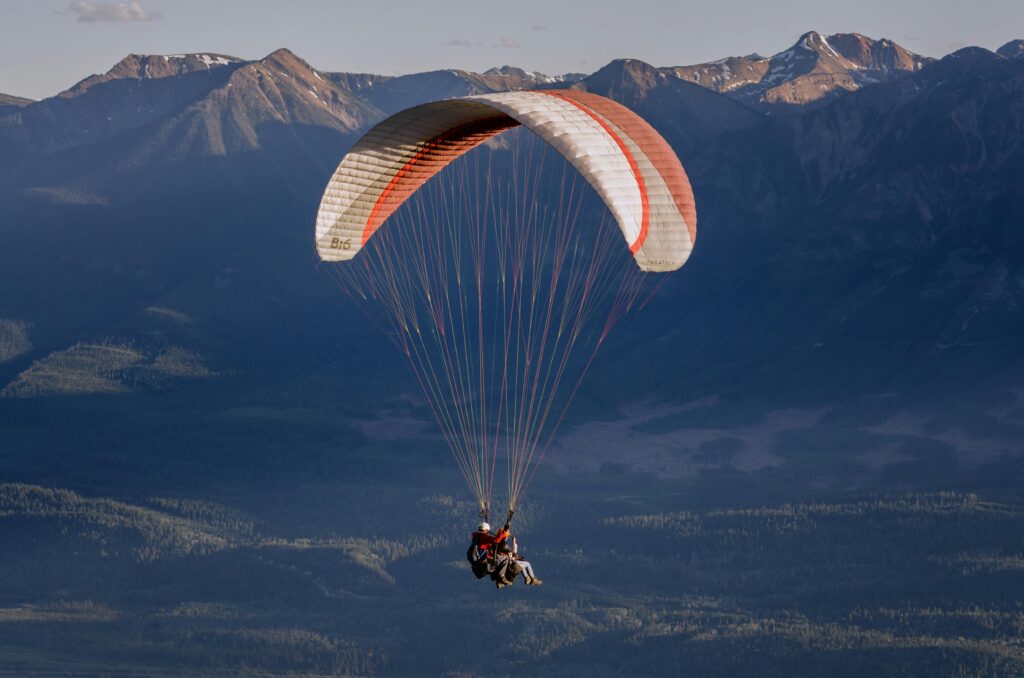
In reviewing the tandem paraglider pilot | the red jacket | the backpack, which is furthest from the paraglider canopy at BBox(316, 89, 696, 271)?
the backpack

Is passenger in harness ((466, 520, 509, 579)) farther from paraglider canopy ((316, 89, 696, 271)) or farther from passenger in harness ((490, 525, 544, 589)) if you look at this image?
paraglider canopy ((316, 89, 696, 271))

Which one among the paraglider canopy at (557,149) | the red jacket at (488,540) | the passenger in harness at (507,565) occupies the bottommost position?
the passenger in harness at (507,565)

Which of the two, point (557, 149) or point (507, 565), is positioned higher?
point (557, 149)

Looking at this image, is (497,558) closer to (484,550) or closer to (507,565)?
(507,565)

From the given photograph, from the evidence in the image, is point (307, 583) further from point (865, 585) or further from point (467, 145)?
point (467, 145)

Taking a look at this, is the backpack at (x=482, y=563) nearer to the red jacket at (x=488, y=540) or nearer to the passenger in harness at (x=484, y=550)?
the passenger in harness at (x=484, y=550)

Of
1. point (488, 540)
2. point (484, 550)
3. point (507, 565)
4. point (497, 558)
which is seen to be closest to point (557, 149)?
point (488, 540)

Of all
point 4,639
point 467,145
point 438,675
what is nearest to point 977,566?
Answer: point 438,675

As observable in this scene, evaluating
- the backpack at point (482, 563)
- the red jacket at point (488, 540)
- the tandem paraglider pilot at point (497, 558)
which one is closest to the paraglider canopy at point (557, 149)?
the red jacket at point (488, 540)
